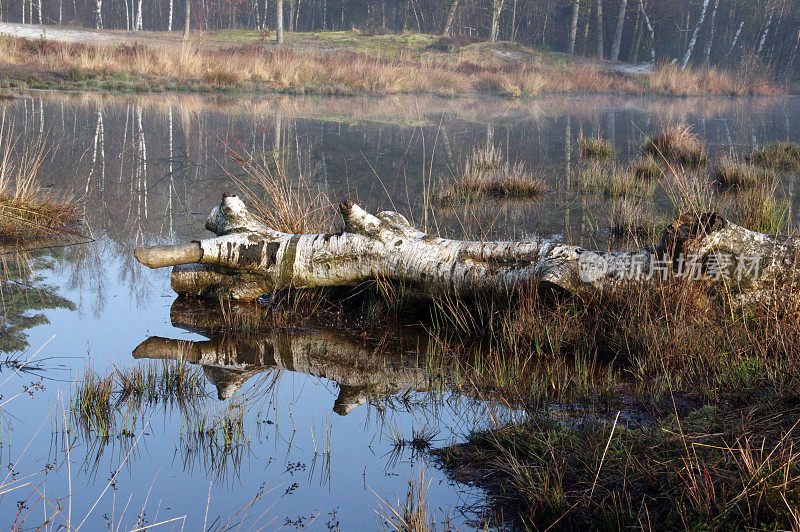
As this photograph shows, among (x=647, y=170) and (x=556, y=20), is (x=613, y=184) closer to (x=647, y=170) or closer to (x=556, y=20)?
(x=647, y=170)

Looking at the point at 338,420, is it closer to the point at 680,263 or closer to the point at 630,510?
the point at 630,510

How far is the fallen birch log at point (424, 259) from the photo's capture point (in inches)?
179

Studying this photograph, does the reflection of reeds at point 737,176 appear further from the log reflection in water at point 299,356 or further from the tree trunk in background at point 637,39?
the tree trunk in background at point 637,39

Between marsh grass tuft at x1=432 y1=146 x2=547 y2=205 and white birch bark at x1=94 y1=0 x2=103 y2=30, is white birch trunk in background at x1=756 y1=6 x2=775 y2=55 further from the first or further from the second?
white birch bark at x1=94 y1=0 x2=103 y2=30

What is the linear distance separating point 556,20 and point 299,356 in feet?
165

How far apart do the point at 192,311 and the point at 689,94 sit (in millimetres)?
33362

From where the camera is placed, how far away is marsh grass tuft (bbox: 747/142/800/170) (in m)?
12.3

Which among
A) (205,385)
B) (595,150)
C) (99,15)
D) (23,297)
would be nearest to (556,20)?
(99,15)

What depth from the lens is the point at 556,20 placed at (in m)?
50.1

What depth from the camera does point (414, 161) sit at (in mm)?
12562

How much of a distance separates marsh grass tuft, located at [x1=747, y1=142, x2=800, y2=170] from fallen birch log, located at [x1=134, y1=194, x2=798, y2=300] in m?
8.76

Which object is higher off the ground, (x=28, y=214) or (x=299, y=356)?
(x=28, y=214)

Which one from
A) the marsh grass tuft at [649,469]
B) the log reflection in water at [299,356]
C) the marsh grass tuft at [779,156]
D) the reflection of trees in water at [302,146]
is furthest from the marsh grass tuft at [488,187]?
the marsh grass tuft at [649,469]

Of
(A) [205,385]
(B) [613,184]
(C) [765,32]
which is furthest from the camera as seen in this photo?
(C) [765,32]
